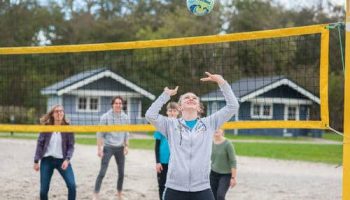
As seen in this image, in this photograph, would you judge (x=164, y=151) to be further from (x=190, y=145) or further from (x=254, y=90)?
(x=190, y=145)

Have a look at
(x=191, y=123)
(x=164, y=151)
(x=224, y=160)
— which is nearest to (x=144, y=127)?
(x=164, y=151)

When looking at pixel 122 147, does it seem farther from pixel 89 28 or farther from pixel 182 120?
pixel 89 28

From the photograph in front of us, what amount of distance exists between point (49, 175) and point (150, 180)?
4558 millimetres

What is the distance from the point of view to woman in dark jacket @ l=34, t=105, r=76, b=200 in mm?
7445

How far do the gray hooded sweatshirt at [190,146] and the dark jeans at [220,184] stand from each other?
6.68ft

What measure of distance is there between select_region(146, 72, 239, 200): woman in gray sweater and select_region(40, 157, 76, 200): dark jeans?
269cm

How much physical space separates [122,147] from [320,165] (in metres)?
9.34

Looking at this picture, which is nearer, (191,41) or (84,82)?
(191,41)

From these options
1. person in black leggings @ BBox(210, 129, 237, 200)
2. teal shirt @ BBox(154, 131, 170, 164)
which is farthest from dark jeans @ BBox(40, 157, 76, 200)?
person in black leggings @ BBox(210, 129, 237, 200)

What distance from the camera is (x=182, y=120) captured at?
17.0 ft

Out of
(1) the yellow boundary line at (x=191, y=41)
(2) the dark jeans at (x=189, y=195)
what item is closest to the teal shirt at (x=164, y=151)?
(1) the yellow boundary line at (x=191, y=41)

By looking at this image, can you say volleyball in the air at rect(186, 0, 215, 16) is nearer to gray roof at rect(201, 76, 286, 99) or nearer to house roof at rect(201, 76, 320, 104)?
house roof at rect(201, 76, 320, 104)

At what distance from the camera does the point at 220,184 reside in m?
7.16

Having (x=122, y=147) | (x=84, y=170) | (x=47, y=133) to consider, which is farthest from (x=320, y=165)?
(x=47, y=133)
